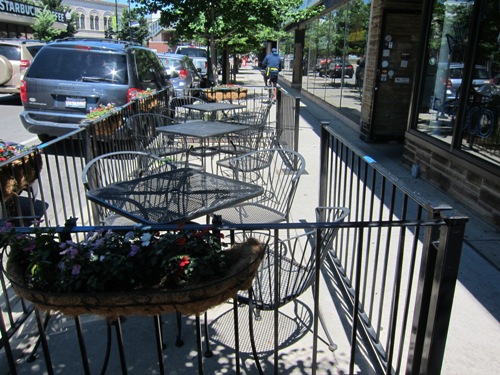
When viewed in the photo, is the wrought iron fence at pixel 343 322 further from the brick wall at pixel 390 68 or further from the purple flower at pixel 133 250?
the brick wall at pixel 390 68

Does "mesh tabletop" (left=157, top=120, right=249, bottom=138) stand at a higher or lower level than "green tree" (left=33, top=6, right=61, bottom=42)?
lower

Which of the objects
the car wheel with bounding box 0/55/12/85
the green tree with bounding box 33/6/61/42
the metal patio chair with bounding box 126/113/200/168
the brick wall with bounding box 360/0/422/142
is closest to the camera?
the metal patio chair with bounding box 126/113/200/168

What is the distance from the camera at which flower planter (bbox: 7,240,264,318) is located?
1.75 metres

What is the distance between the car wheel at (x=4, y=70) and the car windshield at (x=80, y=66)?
7.96 metres

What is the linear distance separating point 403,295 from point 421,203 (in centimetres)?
163

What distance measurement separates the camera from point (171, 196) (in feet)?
10.1

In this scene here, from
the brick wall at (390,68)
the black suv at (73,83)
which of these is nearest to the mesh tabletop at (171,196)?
the black suv at (73,83)

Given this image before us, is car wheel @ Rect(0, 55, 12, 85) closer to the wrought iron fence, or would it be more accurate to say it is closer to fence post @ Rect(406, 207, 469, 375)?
the wrought iron fence

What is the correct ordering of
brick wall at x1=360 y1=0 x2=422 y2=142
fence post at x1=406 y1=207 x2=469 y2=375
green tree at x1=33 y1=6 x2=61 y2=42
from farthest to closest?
green tree at x1=33 y1=6 x2=61 y2=42, brick wall at x1=360 y1=0 x2=422 y2=142, fence post at x1=406 y1=207 x2=469 y2=375

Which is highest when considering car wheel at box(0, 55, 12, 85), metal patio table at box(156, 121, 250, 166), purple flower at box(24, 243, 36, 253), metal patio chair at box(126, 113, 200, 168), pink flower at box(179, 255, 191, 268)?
car wheel at box(0, 55, 12, 85)

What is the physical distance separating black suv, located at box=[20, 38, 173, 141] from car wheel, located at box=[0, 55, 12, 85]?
789 centimetres

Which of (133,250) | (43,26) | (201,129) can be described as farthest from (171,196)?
(43,26)

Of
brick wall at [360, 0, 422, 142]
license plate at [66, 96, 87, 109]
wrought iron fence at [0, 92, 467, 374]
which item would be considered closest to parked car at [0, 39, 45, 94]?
license plate at [66, 96, 87, 109]

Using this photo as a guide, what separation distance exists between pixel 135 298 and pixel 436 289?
4.46 ft
